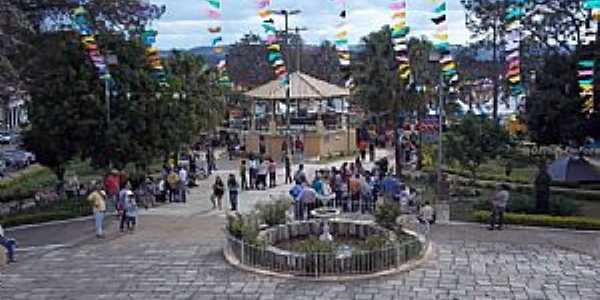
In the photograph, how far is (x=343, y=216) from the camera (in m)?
22.9

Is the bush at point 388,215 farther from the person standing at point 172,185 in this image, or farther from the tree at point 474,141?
the person standing at point 172,185

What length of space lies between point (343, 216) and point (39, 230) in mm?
8542

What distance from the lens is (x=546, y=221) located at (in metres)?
21.0

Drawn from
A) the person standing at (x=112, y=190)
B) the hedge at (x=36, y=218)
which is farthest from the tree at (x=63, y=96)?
the hedge at (x=36, y=218)

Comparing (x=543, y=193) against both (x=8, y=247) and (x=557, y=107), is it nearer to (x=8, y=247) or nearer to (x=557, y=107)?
(x=557, y=107)

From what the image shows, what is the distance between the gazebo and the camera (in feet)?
136

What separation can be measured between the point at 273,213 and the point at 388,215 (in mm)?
2891

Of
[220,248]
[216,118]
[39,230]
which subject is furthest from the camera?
[216,118]

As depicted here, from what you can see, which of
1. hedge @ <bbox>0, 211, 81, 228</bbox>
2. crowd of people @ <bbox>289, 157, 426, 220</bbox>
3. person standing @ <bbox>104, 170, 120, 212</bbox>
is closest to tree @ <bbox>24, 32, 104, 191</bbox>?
person standing @ <bbox>104, 170, 120, 212</bbox>

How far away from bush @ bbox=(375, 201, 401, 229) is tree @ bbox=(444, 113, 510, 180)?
8780 mm

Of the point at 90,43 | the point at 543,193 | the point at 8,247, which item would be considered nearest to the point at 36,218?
the point at 8,247

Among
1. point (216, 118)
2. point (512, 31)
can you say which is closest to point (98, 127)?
point (512, 31)

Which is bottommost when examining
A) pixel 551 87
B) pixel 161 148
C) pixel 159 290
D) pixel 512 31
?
pixel 159 290

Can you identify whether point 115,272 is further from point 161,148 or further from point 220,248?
point 161,148
